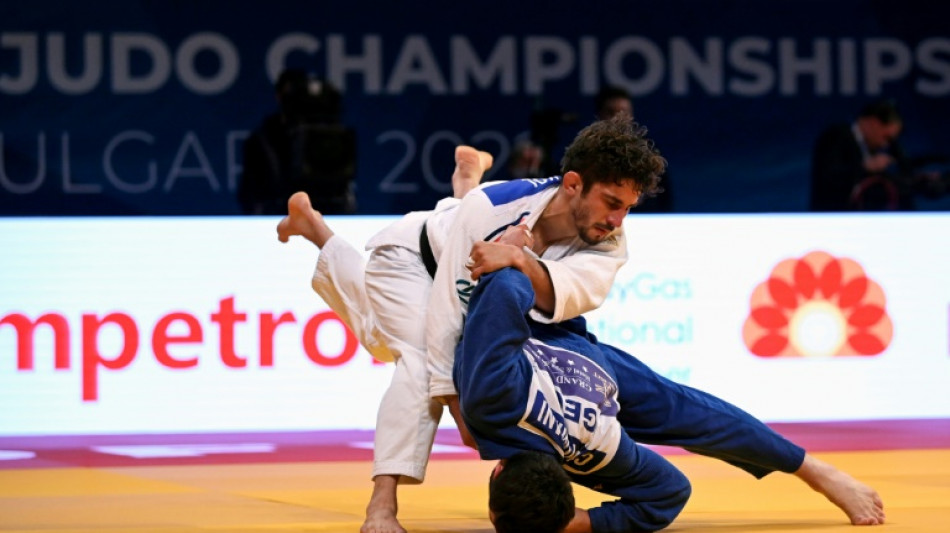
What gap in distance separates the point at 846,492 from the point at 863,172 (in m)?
3.38

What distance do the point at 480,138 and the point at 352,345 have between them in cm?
140

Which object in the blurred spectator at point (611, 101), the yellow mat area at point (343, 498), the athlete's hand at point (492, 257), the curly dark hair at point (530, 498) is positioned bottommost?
the yellow mat area at point (343, 498)

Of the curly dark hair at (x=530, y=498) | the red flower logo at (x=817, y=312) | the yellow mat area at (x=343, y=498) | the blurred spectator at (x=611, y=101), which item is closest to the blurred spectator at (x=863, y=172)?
the red flower logo at (x=817, y=312)

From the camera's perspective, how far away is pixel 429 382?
318cm

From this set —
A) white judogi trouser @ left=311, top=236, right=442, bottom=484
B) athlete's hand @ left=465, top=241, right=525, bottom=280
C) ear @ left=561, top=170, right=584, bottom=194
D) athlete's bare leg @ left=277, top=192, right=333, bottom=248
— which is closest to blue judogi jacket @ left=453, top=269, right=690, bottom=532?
athlete's hand @ left=465, top=241, right=525, bottom=280

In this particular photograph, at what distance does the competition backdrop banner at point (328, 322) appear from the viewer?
5.15 metres

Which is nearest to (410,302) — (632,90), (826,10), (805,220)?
(805,220)

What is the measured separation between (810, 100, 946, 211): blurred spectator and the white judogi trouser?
3.23 metres

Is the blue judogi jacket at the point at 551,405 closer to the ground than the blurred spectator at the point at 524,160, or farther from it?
closer to the ground

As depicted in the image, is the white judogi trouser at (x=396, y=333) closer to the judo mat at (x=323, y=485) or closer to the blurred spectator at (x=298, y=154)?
the judo mat at (x=323, y=485)

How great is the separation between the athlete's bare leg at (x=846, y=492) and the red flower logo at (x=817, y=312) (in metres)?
2.23

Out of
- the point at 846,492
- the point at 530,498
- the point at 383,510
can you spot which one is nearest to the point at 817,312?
the point at 846,492

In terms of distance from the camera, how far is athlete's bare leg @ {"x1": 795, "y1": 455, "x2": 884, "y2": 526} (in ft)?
10.4

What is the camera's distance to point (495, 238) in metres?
3.11
